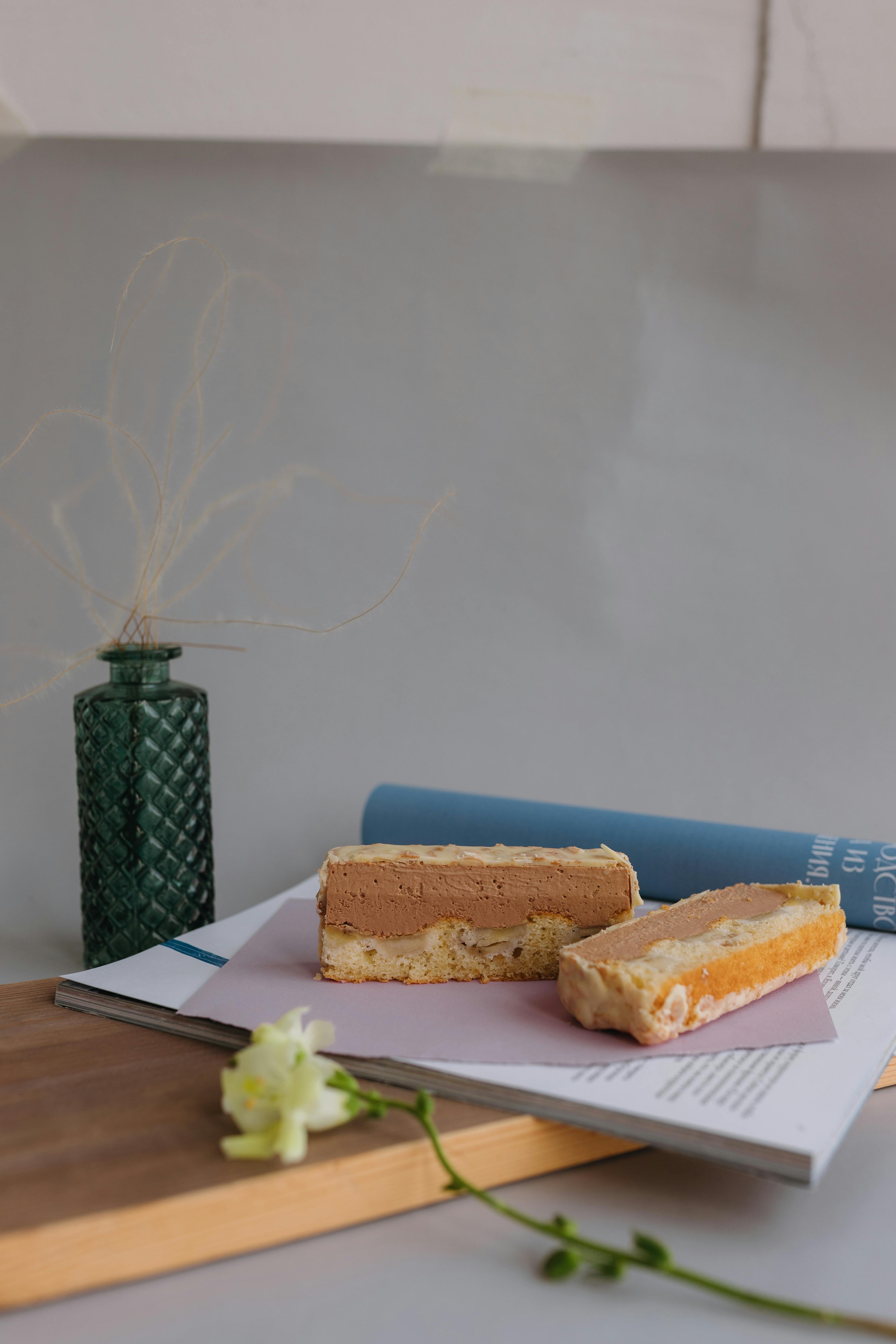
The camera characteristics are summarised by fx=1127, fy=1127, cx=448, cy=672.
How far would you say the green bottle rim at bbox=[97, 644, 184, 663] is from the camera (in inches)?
51.2

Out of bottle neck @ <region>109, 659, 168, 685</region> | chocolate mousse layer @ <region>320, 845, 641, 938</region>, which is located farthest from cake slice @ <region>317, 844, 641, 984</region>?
bottle neck @ <region>109, 659, 168, 685</region>

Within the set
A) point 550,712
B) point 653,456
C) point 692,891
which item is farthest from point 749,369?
point 692,891

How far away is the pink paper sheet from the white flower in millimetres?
122

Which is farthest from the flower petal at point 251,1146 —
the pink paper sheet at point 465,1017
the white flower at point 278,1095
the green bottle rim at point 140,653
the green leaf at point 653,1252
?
the green bottle rim at point 140,653

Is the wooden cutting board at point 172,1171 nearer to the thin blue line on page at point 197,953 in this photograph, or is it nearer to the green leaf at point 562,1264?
the green leaf at point 562,1264

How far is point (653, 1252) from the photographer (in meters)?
0.71

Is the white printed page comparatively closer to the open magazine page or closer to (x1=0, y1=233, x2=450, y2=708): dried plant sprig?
the open magazine page

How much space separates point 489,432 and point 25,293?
2.64 ft

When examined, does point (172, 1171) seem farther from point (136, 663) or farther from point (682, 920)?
point (136, 663)

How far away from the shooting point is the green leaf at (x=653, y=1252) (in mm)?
699

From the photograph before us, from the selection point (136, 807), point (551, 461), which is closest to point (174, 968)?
point (136, 807)

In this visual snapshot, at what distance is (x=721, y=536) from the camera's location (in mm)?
1987

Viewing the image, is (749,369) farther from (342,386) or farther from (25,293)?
(25,293)

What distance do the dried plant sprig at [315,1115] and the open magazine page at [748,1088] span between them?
0.08m
